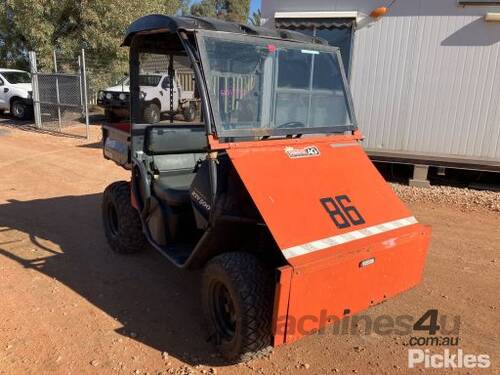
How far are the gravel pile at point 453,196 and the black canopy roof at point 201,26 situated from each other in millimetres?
4024

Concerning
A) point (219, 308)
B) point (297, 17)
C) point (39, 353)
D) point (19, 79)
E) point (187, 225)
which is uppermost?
point (297, 17)

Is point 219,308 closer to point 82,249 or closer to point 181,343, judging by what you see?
point 181,343

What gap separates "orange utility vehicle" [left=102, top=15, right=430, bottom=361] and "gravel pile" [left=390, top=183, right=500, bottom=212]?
366cm

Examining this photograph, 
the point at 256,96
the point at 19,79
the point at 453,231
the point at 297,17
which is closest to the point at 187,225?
the point at 256,96

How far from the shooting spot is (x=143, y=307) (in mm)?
3719

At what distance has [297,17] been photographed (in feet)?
26.8

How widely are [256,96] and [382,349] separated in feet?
6.72

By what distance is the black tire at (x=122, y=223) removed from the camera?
14.6 ft

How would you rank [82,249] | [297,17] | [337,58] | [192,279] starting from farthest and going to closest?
[297,17] → [82,249] → [192,279] → [337,58]

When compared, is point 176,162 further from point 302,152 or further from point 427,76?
point 427,76

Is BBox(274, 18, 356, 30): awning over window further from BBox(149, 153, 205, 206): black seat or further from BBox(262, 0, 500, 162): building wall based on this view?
BBox(149, 153, 205, 206): black seat

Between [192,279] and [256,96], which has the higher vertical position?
[256,96]

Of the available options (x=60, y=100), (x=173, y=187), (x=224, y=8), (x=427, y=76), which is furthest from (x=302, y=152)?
(x=224, y=8)

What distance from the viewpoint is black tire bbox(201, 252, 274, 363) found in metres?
2.76
